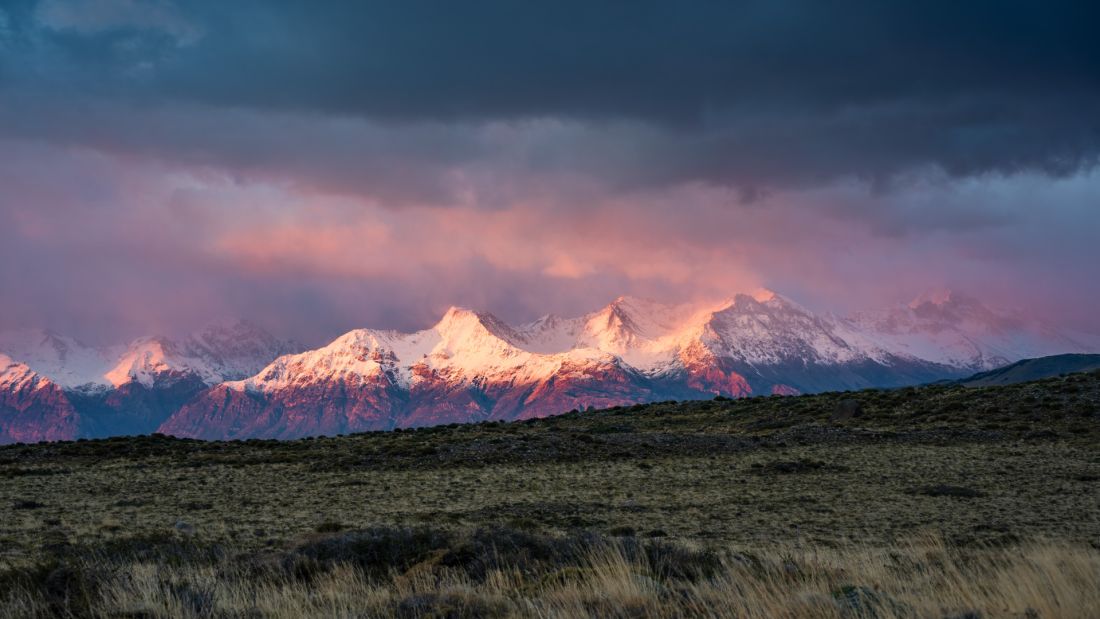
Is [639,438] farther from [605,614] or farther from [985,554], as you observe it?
[605,614]

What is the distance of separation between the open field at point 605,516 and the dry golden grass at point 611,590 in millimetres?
62

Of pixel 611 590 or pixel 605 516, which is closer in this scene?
pixel 611 590

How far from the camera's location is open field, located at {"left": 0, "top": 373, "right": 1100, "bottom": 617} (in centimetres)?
1056

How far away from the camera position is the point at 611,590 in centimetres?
1027

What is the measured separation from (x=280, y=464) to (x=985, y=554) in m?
34.2

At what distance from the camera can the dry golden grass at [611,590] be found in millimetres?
9297

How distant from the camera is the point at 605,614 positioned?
9391mm

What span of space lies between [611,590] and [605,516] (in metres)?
14.5

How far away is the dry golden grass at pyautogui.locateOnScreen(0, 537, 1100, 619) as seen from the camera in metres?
9.30

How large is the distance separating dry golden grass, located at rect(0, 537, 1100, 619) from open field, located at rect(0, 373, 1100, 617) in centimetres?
6

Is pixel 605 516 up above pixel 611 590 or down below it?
below

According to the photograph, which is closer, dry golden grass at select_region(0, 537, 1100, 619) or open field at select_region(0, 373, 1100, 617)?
dry golden grass at select_region(0, 537, 1100, 619)

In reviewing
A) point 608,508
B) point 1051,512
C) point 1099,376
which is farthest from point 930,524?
point 1099,376

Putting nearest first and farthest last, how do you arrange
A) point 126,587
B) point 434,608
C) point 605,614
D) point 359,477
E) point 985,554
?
point 605,614, point 434,608, point 126,587, point 985,554, point 359,477
